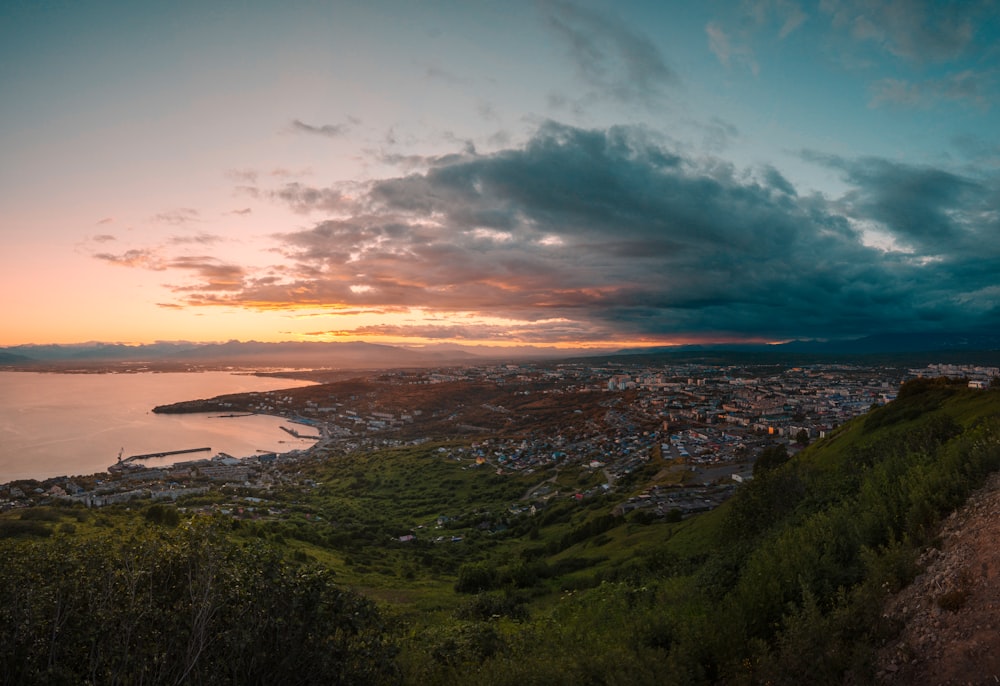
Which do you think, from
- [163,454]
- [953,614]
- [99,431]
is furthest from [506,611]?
[99,431]

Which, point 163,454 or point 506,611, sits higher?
point 506,611

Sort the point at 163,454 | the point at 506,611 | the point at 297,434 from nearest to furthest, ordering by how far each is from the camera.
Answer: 1. the point at 506,611
2. the point at 163,454
3. the point at 297,434

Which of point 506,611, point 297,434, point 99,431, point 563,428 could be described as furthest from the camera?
point 297,434

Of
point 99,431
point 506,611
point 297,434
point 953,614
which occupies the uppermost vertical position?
point 953,614

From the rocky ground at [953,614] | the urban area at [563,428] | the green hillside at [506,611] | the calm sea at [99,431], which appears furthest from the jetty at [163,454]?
the rocky ground at [953,614]

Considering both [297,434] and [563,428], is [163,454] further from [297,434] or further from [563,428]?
[563,428]

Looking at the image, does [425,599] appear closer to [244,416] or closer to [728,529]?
[728,529]
